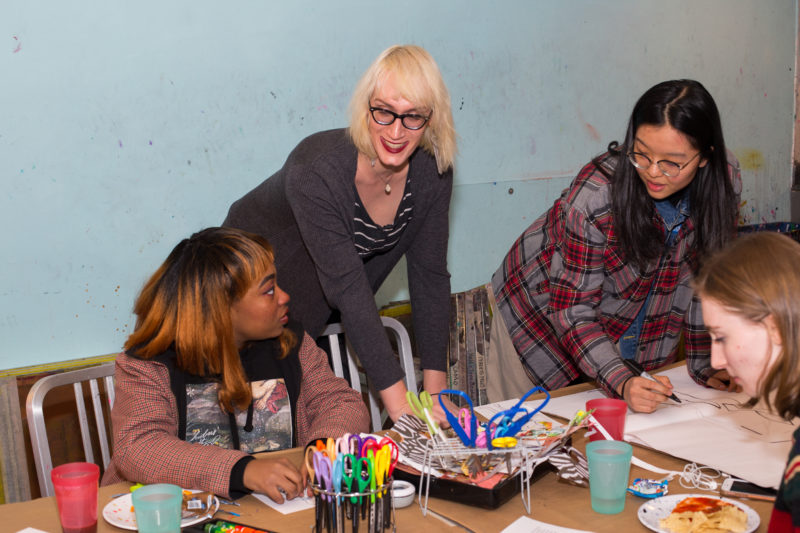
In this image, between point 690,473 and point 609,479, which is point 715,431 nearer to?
point 690,473

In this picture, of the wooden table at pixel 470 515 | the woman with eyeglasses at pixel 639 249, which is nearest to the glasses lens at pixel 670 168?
the woman with eyeglasses at pixel 639 249

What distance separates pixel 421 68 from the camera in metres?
1.72

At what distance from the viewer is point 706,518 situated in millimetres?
1228

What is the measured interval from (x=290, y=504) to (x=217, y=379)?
1.29ft

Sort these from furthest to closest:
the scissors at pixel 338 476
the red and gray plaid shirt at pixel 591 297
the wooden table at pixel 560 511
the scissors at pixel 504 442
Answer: the red and gray plaid shirt at pixel 591 297
the scissors at pixel 504 442
the wooden table at pixel 560 511
the scissors at pixel 338 476

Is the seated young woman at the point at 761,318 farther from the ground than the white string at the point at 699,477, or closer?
farther from the ground

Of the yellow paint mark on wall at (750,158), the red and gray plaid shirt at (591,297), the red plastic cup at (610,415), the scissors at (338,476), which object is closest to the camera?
the scissors at (338,476)

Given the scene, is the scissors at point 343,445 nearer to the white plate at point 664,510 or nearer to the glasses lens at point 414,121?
the white plate at point 664,510

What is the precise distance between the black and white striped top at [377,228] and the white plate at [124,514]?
2.49 ft

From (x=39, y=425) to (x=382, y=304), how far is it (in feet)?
4.59

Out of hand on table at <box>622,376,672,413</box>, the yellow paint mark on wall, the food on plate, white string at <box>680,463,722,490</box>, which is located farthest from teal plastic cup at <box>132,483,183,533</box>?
the yellow paint mark on wall

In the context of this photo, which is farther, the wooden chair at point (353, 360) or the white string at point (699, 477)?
the wooden chair at point (353, 360)

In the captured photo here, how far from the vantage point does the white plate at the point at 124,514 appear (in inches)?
50.0

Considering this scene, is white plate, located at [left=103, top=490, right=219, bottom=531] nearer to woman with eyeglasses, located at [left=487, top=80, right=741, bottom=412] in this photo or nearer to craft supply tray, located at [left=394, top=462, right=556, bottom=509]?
craft supply tray, located at [left=394, top=462, right=556, bottom=509]
